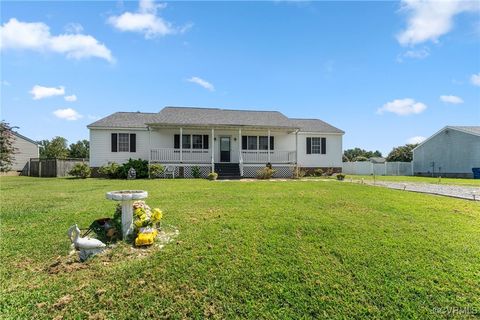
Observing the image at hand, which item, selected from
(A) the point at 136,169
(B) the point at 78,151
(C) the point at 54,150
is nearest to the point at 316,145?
(A) the point at 136,169

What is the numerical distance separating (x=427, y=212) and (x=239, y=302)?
20.2 feet

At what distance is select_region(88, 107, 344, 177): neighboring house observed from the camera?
18.7 meters

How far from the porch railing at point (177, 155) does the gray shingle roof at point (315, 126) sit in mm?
8151

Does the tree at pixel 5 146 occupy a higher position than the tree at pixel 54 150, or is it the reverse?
the tree at pixel 54 150

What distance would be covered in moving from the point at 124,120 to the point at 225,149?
8.28 m

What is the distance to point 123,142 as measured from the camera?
19828 millimetres

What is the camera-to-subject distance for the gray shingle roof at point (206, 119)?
19.2 metres

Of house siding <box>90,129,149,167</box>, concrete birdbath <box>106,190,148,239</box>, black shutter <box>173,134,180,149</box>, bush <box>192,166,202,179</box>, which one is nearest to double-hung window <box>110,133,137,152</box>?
house siding <box>90,129,149,167</box>

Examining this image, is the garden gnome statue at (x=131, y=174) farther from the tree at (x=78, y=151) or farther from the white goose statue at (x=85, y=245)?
the tree at (x=78, y=151)

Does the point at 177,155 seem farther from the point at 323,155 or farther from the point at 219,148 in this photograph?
the point at 323,155

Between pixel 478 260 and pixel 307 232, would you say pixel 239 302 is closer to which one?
pixel 307 232

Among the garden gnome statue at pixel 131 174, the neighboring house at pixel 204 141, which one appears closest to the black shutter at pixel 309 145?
the neighboring house at pixel 204 141

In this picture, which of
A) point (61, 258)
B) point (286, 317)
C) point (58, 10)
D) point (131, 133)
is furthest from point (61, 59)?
point (286, 317)

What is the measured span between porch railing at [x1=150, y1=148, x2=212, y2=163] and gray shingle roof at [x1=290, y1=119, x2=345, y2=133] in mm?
8151
